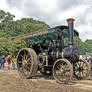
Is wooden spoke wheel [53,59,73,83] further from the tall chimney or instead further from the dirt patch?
the tall chimney

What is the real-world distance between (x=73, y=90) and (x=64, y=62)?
152 centimetres

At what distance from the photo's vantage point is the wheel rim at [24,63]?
25.1ft

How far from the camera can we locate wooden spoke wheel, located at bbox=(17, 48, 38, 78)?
7.05 metres

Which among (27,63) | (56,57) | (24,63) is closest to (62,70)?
(56,57)

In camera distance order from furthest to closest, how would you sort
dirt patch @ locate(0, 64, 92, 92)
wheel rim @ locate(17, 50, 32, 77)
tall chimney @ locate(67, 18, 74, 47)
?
1. wheel rim @ locate(17, 50, 32, 77)
2. tall chimney @ locate(67, 18, 74, 47)
3. dirt patch @ locate(0, 64, 92, 92)

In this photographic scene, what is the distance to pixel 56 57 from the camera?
716cm

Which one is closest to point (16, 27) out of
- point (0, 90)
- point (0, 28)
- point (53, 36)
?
point (0, 28)

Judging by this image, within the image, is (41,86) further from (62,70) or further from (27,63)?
(27,63)

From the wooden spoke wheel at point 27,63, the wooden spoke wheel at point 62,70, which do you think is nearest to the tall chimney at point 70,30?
the wooden spoke wheel at point 62,70

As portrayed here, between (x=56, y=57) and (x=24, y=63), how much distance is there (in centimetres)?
168

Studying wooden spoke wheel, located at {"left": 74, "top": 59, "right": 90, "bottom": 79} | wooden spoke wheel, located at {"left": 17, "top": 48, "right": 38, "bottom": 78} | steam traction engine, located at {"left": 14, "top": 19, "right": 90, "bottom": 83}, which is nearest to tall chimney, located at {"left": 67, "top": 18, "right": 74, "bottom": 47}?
steam traction engine, located at {"left": 14, "top": 19, "right": 90, "bottom": 83}

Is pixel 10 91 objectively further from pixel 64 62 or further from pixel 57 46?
pixel 57 46

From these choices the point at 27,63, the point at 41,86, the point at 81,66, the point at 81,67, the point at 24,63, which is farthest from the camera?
the point at 24,63

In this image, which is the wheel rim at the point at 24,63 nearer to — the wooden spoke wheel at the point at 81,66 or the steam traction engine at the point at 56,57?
the steam traction engine at the point at 56,57
